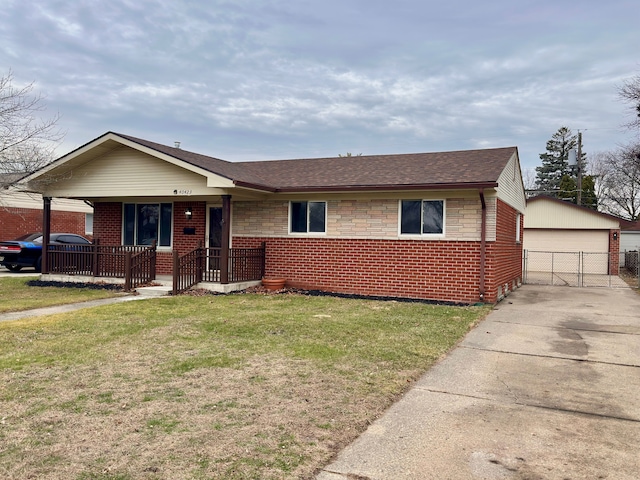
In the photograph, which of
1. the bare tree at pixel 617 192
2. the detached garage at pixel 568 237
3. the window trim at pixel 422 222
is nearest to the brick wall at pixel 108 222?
the window trim at pixel 422 222

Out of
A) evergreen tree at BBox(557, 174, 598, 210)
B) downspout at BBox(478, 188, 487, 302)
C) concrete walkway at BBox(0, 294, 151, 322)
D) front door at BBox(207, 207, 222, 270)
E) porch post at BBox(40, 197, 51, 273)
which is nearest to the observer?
concrete walkway at BBox(0, 294, 151, 322)

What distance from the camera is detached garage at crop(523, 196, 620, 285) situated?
24.8 meters

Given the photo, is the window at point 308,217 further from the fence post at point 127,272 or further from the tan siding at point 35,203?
the tan siding at point 35,203

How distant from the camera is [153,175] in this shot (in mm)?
13820

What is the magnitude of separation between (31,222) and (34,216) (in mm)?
373

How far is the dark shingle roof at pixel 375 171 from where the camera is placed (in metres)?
12.2

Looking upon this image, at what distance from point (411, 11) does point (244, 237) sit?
7.41m

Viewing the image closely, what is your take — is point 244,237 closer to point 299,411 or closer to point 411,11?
point 411,11

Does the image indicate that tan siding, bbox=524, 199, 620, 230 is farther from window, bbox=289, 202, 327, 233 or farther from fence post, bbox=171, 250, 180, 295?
fence post, bbox=171, 250, 180, 295

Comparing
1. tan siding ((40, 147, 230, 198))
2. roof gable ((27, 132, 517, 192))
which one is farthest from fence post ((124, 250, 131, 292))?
roof gable ((27, 132, 517, 192))

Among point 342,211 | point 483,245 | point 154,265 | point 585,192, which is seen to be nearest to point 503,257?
point 483,245

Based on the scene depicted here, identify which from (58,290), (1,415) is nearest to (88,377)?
(1,415)

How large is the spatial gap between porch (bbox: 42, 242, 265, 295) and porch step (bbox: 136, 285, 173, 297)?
0.15 m

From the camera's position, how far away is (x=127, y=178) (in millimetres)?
14117
